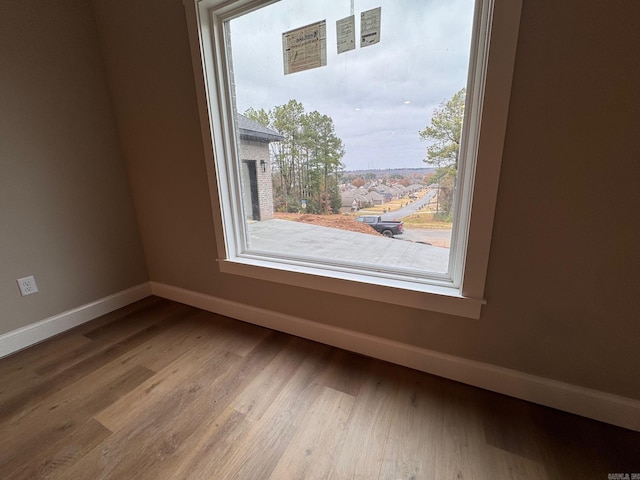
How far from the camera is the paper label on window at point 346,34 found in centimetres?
136

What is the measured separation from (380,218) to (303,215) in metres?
0.51

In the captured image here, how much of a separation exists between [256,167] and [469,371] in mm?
1763

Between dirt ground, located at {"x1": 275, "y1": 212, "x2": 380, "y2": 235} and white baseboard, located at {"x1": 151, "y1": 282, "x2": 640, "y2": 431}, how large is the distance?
0.64 m

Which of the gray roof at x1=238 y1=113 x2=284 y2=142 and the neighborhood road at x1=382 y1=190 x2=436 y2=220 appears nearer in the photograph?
the neighborhood road at x1=382 y1=190 x2=436 y2=220

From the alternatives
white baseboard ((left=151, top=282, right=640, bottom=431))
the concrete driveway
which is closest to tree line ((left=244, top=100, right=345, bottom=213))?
the concrete driveway

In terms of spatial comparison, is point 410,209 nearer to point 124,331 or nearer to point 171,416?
point 171,416

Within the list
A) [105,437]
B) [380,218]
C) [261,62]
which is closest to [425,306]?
[380,218]

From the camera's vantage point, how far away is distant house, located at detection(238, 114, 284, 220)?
1.75 metres

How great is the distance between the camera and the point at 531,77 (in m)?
1.00

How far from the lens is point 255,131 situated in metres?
1.76

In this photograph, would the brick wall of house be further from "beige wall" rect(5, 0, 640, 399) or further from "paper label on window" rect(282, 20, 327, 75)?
"paper label on window" rect(282, 20, 327, 75)

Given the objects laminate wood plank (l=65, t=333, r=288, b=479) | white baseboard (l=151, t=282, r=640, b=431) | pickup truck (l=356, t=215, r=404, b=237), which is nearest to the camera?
laminate wood plank (l=65, t=333, r=288, b=479)

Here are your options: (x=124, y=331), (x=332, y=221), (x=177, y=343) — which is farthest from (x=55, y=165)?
(x=332, y=221)

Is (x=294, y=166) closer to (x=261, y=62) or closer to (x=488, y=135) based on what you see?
(x=261, y=62)
